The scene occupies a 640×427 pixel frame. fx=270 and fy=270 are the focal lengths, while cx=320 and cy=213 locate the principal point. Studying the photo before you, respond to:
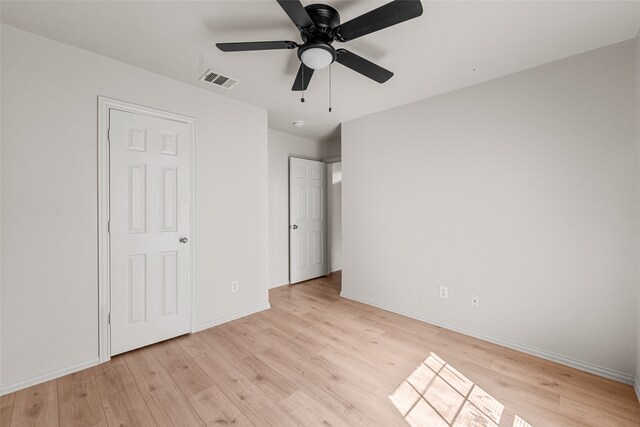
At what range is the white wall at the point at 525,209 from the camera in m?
1.99

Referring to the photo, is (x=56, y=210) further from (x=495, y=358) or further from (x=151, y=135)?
(x=495, y=358)

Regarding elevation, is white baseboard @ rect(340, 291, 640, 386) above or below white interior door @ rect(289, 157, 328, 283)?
below

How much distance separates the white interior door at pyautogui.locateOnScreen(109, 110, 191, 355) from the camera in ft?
7.49

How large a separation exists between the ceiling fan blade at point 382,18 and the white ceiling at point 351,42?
22 centimetres

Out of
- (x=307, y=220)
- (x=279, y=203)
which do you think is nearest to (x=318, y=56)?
(x=279, y=203)

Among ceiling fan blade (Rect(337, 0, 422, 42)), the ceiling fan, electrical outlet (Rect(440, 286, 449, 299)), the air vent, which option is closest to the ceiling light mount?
the ceiling fan

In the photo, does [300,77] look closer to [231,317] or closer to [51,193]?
[51,193]

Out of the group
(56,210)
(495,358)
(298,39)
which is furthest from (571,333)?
(56,210)

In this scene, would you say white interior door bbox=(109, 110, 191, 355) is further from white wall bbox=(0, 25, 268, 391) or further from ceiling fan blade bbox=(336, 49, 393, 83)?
ceiling fan blade bbox=(336, 49, 393, 83)

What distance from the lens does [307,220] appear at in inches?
181

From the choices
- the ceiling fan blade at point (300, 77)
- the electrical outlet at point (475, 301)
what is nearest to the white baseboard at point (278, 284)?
the electrical outlet at point (475, 301)

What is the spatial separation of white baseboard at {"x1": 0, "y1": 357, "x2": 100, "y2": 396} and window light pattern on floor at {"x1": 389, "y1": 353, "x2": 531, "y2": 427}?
232 centimetres

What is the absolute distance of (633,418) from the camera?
1.63 metres

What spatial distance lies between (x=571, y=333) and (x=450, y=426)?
55.3 inches
